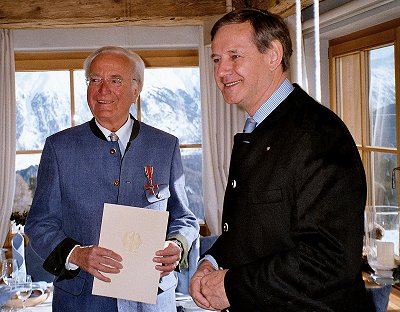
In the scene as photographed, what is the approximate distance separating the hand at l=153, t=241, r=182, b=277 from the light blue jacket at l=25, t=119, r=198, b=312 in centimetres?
8

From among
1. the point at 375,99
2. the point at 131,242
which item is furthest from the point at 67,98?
the point at 131,242

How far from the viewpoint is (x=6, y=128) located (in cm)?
533

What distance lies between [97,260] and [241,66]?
74cm

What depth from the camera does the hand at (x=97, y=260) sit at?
177 cm

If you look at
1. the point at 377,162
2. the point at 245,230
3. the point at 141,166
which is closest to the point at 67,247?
the point at 141,166

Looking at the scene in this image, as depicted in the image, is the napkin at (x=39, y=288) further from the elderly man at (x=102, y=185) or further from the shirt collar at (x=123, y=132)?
the shirt collar at (x=123, y=132)

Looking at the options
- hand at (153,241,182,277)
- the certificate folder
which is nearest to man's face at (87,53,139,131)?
the certificate folder

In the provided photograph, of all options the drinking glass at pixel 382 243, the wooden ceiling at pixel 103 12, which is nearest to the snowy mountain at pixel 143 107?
the wooden ceiling at pixel 103 12

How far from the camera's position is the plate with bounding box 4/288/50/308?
2619mm

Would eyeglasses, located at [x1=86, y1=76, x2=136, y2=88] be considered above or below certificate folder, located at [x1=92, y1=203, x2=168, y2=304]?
above

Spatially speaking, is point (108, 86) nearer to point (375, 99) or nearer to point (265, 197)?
A: point (265, 197)

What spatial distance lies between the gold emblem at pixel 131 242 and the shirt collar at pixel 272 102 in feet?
1.88

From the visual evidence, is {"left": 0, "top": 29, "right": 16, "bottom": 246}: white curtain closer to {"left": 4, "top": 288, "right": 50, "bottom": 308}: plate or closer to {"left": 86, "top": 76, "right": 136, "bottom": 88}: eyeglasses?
{"left": 4, "top": 288, "right": 50, "bottom": 308}: plate

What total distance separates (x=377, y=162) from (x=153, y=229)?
8.12ft
